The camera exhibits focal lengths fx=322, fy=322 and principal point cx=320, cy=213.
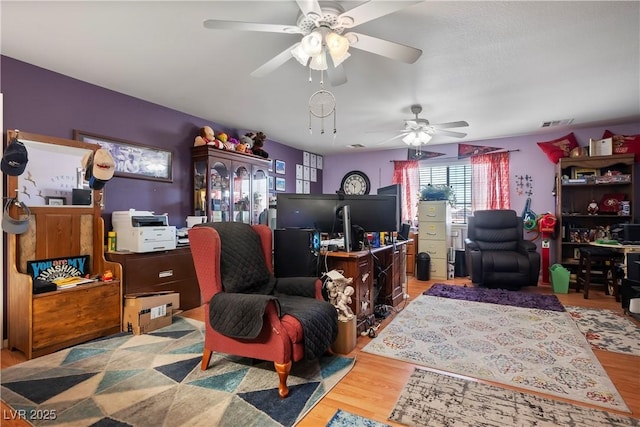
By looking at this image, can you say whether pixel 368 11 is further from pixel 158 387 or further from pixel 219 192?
pixel 219 192

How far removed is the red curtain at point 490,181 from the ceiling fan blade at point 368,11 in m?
4.63

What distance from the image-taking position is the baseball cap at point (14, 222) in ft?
8.14

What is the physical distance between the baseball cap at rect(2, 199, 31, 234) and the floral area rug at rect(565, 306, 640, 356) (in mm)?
4659

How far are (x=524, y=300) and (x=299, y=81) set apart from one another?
3.61 metres

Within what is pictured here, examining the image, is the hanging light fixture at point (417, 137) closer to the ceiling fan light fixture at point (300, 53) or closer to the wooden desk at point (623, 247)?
the ceiling fan light fixture at point (300, 53)

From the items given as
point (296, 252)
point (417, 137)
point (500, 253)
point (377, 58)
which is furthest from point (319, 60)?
point (500, 253)

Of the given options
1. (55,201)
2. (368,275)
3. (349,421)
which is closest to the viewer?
(349,421)

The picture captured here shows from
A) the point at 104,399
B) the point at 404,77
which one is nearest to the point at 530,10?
the point at 404,77

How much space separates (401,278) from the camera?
398 cm

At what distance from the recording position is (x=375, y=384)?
2020 millimetres

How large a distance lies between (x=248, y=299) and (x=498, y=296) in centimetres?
346

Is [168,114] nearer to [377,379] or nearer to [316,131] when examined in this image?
[316,131]

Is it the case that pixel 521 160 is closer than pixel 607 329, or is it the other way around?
pixel 607 329

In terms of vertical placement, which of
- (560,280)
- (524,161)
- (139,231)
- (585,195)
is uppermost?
(524,161)
